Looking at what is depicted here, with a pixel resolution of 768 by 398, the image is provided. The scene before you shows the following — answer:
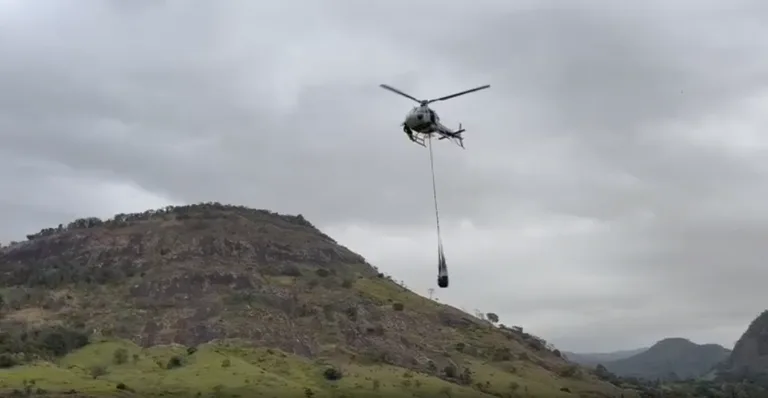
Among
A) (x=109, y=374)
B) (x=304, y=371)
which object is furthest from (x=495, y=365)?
(x=109, y=374)

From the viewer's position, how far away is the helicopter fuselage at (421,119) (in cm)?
4638

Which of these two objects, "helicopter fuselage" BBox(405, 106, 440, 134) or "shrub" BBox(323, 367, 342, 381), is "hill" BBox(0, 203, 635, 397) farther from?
"helicopter fuselage" BBox(405, 106, 440, 134)

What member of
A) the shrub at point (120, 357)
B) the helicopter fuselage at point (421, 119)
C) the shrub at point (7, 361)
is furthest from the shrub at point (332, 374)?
the helicopter fuselage at point (421, 119)

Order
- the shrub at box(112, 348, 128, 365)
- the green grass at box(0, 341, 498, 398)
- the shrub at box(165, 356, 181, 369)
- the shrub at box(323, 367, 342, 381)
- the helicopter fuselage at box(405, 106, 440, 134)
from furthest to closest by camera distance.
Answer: the shrub at box(112, 348, 128, 365) < the shrub at box(323, 367, 342, 381) < the shrub at box(165, 356, 181, 369) < the green grass at box(0, 341, 498, 398) < the helicopter fuselage at box(405, 106, 440, 134)

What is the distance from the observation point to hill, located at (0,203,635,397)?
11800cm

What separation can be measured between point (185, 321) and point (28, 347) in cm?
3048

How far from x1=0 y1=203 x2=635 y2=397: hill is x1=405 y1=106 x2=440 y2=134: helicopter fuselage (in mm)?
68941

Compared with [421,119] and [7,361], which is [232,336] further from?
[421,119]

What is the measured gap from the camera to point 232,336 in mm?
144500

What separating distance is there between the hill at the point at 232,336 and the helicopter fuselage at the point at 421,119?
2714 inches

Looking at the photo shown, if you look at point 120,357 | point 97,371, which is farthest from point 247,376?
point 120,357

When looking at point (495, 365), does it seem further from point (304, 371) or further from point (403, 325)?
point (304, 371)

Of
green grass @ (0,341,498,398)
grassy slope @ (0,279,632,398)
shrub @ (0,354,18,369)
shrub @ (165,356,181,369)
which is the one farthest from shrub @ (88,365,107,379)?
shrub @ (0,354,18,369)

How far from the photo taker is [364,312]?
170 meters
